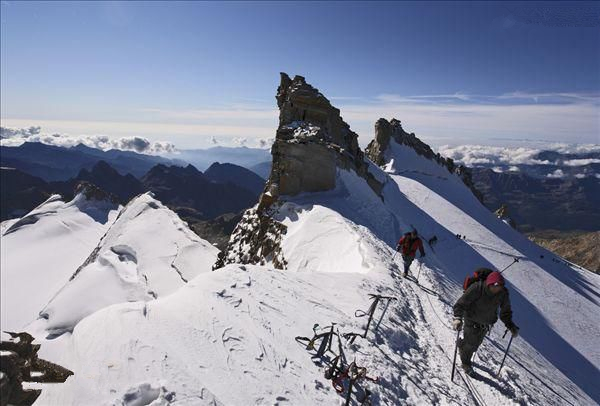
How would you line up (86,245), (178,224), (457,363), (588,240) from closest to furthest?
(457,363), (178,224), (86,245), (588,240)

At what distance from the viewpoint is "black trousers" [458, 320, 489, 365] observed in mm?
9266

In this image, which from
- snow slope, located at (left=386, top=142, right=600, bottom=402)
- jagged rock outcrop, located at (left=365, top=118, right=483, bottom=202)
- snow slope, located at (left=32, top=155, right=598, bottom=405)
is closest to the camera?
snow slope, located at (left=32, top=155, right=598, bottom=405)

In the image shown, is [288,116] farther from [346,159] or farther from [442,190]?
[442,190]

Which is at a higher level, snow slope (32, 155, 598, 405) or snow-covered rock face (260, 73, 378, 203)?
snow-covered rock face (260, 73, 378, 203)

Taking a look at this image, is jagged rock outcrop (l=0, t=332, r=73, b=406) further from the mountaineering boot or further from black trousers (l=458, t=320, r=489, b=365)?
the mountaineering boot

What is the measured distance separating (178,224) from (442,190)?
152 feet

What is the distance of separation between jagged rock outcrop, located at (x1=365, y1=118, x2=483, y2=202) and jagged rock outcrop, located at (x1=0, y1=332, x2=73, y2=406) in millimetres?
66864

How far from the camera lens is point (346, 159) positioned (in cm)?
3612

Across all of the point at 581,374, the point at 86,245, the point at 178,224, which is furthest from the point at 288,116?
the point at 86,245

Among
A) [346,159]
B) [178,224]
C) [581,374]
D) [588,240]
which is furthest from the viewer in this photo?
[588,240]

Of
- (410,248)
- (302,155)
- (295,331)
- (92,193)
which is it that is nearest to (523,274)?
(410,248)

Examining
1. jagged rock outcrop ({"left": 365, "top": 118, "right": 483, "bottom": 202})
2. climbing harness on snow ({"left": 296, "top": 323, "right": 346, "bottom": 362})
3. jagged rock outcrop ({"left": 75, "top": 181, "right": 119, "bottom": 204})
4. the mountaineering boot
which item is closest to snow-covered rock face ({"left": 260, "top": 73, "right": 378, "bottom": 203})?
climbing harness on snow ({"left": 296, "top": 323, "right": 346, "bottom": 362})

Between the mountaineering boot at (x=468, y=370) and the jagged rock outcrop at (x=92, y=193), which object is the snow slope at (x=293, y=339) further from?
the jagged rock outcrop at (x=92, y=193)

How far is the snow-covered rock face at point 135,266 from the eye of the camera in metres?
16.9
